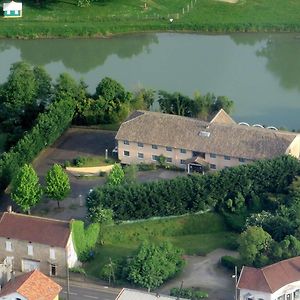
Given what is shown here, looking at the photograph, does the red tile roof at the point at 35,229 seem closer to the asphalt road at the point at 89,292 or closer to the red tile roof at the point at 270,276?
the asphalt road at the point at 89,292

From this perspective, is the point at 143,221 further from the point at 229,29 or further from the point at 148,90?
the point at 229,29

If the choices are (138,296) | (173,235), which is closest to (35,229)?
(138,296)

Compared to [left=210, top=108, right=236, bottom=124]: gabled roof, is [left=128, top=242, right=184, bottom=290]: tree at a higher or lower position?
lower

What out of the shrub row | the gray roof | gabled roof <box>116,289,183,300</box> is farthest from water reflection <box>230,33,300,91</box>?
gabled roof <box>116,289,183,300</box>

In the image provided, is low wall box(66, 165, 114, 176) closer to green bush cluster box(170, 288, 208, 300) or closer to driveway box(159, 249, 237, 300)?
driveway box(159, 249, 237, 300)

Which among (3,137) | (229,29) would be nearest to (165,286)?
(3,137)
